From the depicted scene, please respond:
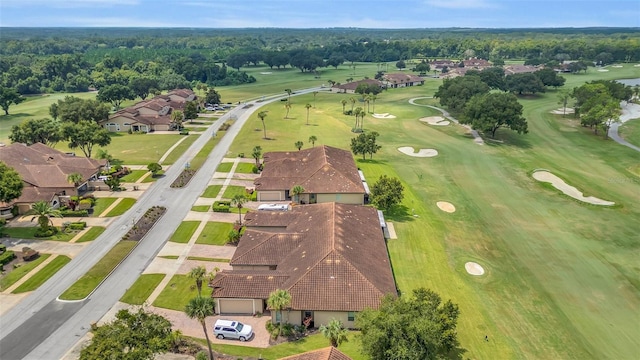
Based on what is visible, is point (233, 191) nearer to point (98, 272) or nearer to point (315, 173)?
point (315, 173)

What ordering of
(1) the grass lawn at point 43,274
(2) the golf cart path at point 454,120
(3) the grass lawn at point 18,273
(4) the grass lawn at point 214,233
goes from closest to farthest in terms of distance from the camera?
(1) the grass lawn at point 43,274 < (3) the grass lawn at point 18,273 < (4) the grass lawn at point 214,233 < (2) the golf cart path at point 454,120

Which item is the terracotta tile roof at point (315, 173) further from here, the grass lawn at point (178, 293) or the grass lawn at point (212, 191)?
the grass lawn at point (178, 293)

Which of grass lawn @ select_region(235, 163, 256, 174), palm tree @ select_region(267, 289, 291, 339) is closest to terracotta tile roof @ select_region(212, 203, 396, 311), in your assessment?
palm tree @ select_region(267, 289, 291, 339)

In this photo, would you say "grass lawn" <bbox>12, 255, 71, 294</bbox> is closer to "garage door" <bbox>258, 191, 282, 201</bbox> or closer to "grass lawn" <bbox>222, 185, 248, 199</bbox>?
"grass lawn" <bbox>222, 185, 248, 199</bbox>

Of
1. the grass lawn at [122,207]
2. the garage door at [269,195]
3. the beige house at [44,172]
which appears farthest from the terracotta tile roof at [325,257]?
the beige house at [44,172]

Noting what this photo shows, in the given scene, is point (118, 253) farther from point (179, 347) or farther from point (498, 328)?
point (498, 328)

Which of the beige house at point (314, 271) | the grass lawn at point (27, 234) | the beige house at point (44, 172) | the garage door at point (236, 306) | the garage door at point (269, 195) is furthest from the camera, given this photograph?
the garage door at point (269, 195)

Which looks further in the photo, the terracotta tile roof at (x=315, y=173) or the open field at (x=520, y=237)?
the terracotta tile roof at (x=315, y=173)
